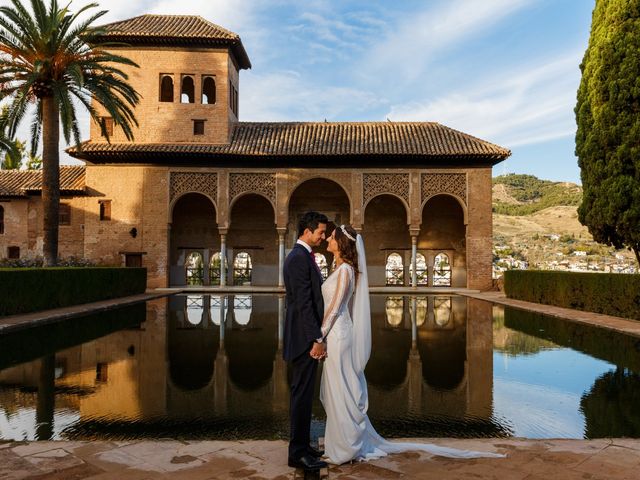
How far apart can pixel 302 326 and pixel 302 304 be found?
0.46 ft

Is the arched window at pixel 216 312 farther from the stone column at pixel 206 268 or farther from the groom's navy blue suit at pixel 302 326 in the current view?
the stone column at pixel 206 268

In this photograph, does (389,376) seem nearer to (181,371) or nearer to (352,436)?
(181,371)

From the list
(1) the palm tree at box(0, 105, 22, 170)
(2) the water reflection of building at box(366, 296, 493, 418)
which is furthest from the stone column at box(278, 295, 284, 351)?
(1) the palm tree at box(0, 105, 22, 170)

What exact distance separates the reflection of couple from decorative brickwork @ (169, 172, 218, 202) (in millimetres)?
20972

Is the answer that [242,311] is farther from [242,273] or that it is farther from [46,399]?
[242,273]

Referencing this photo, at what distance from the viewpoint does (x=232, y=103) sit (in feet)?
86.9

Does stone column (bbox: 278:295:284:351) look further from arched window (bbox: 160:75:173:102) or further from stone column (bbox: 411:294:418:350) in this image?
arched window (bbox: 160:75:173:102)

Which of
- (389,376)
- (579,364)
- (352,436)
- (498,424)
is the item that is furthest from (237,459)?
(579,364)

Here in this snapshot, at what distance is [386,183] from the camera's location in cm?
2389

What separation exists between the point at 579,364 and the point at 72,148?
905 inches

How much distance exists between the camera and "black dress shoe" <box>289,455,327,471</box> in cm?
324

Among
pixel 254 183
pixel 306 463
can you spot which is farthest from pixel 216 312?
pixel 306 463

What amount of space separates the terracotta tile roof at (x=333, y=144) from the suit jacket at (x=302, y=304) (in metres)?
20.1

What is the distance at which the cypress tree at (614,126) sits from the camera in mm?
13898
